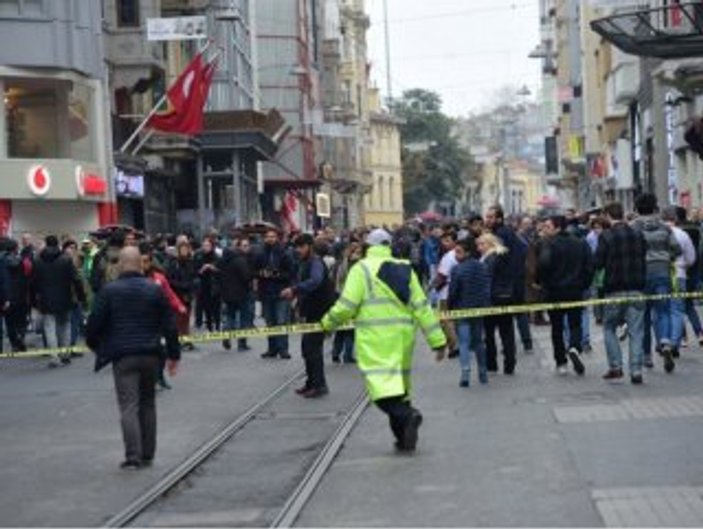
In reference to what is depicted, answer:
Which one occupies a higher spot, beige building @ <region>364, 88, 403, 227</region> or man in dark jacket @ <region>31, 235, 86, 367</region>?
beige building @ <region>364, 88, 403, 227</region>

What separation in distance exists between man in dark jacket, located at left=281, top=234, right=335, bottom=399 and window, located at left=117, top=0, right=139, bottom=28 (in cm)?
2544

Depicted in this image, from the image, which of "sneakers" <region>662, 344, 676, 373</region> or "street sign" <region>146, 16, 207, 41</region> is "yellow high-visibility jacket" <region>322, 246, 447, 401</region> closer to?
"sneakers" <region>662, 344, 676, 373</region>

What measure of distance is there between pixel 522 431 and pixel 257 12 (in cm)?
6896

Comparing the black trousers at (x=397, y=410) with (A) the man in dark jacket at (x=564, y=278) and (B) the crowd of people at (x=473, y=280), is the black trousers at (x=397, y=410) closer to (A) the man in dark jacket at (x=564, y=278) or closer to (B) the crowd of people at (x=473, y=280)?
(B) the crowd of people at (x=473, y=280)

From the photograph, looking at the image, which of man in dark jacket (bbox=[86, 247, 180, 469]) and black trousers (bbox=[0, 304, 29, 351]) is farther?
black trousers (bbox=[0, 304, 29, 351])

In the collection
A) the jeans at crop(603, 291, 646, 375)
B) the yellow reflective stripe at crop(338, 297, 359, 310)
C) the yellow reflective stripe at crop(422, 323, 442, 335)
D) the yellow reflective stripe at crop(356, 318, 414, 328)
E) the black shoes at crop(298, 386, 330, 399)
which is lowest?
the black shoes at crop(298, 386, 330, 399)

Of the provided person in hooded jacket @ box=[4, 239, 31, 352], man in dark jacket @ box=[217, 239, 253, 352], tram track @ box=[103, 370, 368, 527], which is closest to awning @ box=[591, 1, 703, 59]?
tram track @ box=[103, 370, 368, 527]

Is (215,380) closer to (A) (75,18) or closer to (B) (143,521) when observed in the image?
(B) (143,521)

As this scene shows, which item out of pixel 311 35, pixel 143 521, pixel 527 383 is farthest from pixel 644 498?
pixel 311 35

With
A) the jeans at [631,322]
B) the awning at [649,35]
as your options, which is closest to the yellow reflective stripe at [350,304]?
the jeans at [631,322]

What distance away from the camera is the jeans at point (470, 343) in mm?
18497

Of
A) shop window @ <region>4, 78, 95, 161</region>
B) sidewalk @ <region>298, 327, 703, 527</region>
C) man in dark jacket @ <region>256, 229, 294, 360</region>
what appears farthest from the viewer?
shop window @ <region>4, 78, 95, 161</region>

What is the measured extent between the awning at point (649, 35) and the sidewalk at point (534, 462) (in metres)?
3.33

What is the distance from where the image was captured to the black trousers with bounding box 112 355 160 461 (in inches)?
518
